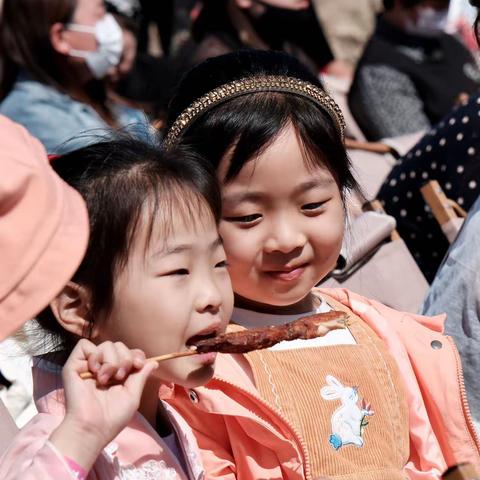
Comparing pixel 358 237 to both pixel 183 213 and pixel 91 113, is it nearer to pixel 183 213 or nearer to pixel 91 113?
pixel 183 213

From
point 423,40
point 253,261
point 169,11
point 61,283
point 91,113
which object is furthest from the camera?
point 169,11

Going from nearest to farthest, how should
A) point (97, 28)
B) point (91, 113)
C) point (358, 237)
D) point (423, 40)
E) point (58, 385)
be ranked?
1. point (58, 385)
2. point (358, 237)
3. point (91, 113)
4. point (97, 28)
5. point (423, 40)

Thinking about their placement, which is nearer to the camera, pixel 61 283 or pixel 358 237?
pixel 61 283

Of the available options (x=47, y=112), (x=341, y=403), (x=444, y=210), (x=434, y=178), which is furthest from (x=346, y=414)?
(x=47, y=112)

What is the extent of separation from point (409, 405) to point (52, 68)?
291cm

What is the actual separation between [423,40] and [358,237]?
344 cm

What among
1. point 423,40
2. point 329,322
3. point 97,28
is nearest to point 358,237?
point 329,322

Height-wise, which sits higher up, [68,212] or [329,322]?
[68,212]

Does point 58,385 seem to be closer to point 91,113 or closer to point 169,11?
point 91,113

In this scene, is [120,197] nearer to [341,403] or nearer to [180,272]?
[180,272]

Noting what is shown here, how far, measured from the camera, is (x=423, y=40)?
6453mm

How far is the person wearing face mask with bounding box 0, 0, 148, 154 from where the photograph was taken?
477cm

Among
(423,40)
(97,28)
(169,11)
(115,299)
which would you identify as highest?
(115,299)

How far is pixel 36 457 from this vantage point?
5.72 feet
